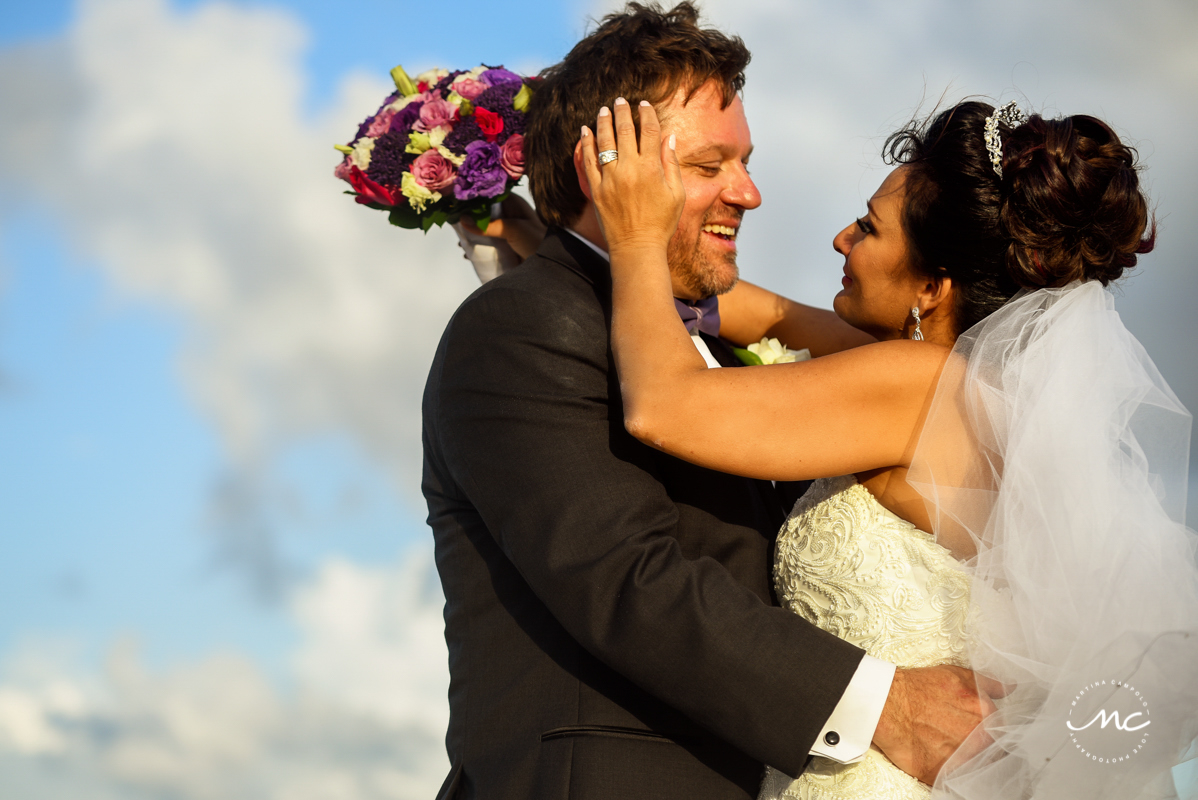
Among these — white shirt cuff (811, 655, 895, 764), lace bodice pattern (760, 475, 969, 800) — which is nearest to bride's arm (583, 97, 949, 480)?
lace bodice pattern (760, 475, 969, 800)

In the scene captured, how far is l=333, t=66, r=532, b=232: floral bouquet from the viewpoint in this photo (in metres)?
3.97

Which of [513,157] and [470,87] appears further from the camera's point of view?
[470,87]

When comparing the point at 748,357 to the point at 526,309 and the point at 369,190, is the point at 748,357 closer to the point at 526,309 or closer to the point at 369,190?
the point at 526,309

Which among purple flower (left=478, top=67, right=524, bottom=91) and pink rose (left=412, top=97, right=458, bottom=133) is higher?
purple flower (left=478, top=67, right=524, bottom=91)

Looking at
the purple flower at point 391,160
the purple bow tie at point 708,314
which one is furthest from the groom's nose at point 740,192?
the purple flower at point 391,160

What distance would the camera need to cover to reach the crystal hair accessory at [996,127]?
118 inches

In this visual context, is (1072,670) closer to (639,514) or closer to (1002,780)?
(1002,780)

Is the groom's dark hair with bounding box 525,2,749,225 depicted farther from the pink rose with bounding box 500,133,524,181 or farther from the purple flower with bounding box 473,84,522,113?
the purple flower with bounding box 473,84,522,113

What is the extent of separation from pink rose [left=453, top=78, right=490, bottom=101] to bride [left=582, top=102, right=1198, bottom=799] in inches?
46.0

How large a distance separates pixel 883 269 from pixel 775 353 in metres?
0.86

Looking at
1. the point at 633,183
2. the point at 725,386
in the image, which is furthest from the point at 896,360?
the point at 633,183

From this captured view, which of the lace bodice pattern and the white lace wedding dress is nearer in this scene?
the white lace wedding dress

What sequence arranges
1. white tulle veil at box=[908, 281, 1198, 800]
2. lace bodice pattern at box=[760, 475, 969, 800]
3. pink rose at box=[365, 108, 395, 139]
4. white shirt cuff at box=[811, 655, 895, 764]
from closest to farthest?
white tulle veil at box=[908, 281, 1198, 800]
white shirt cuff at box=[811, 655, 895, 764]
lace bodice pattern at box=[760, 475, 969, 800]
pink rose at box=[365, 108, 395, 139]

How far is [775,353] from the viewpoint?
13.4 feet
